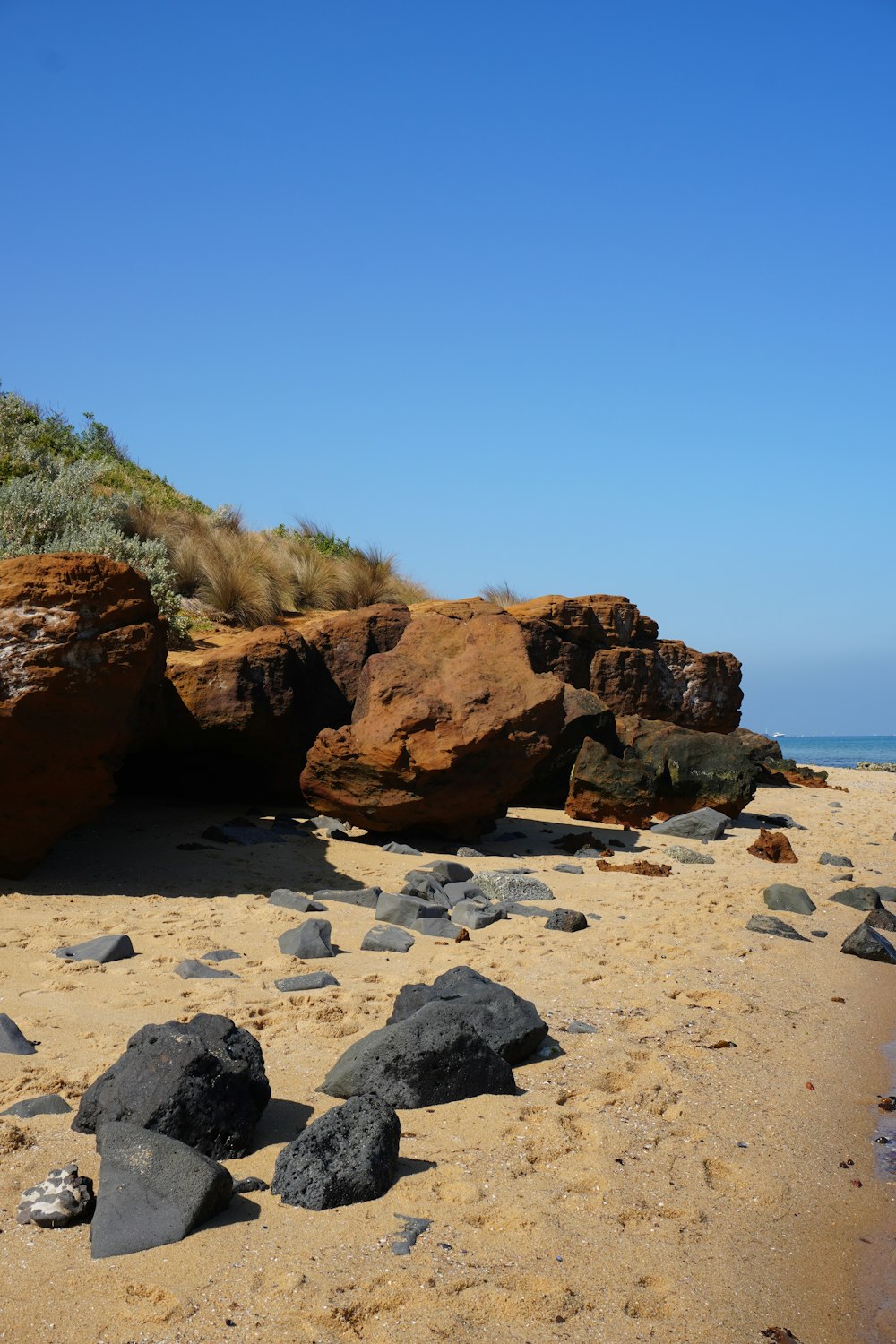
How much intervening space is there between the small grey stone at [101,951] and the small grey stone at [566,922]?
258 cm

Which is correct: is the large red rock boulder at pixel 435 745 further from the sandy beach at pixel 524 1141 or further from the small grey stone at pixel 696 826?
the small grey stone at pixel 696 826

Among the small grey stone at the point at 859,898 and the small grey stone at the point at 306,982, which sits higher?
the small grey stone at the point at 859,898

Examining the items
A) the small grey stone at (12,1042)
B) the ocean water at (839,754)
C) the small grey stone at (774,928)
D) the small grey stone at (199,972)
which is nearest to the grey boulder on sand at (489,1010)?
the small grey stone at (199,972)

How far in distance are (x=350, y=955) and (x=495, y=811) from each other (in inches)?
151

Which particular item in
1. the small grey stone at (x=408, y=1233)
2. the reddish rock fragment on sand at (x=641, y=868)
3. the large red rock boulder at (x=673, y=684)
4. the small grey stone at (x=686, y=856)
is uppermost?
the large red rock boulder at (x=673, y=684)

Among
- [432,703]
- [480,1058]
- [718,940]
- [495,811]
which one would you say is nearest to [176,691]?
[432,703]

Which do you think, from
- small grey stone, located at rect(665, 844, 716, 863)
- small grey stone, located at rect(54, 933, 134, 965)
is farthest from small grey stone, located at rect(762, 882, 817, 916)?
small grey stone, located at rect(54, 933, 134, 965)

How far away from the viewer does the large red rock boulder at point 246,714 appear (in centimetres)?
844

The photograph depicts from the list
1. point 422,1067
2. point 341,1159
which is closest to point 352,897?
point 422,1067

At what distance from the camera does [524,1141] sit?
10.7 ft

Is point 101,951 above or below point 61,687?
below

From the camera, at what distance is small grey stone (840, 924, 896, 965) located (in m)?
6.23

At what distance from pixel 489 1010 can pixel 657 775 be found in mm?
7290

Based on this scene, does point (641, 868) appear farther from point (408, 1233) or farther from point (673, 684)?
point (673, 684)
